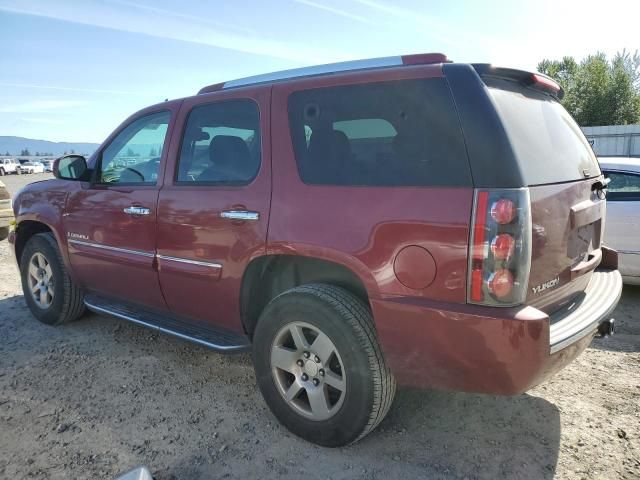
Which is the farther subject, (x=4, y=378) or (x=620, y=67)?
(x=620, y=67)

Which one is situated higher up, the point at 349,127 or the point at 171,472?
the point at 349,127

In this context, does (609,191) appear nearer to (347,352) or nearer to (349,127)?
(349,127)

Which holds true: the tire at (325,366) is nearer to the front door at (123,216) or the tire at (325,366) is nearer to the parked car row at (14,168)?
the front door at (123,216)

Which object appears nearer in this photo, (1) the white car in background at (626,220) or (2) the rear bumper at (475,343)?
(2) the rear bumper at (475,343)

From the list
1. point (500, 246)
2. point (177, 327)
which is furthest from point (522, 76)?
point (177, 327)

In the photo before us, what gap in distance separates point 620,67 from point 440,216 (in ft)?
137

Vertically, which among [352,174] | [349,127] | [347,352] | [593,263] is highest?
[349,127]

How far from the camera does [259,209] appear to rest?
2.90 m

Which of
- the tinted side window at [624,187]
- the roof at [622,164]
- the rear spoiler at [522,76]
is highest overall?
the rear spoiler at [522,76]

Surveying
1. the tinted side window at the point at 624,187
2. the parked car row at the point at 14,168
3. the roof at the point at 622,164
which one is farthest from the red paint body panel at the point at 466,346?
the parked car row at the point at 14,168

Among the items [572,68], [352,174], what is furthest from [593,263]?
[572,68]

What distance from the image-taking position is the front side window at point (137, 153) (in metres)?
3.73

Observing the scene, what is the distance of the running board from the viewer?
123 inches

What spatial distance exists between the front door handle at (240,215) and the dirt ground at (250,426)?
1.21 metres
